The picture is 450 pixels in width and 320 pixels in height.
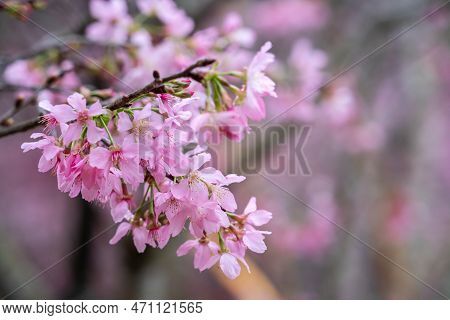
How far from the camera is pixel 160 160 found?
0.82 m

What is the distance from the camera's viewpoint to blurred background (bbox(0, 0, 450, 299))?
269 cm

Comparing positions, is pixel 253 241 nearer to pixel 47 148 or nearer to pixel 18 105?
pixel 47 148

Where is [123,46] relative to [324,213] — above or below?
above

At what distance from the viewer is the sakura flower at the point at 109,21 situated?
169 cm

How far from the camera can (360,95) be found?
3.37m

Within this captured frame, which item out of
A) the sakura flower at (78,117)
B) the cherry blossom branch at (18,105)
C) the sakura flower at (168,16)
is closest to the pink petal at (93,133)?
the sakura flower at (78,117)

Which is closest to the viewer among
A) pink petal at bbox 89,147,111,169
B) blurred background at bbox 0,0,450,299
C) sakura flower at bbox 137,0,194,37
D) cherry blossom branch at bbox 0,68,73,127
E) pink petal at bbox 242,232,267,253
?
pink petal at bbox 89,147,111,169

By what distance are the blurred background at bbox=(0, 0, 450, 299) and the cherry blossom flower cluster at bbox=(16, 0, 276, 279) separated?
1.12 metres

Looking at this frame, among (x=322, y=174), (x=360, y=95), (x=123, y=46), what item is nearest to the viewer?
(x=123, y=46)

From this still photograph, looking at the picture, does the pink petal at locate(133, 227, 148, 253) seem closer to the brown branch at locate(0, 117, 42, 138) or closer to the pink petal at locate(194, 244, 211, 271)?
the pink petal at locate(194, 244, 211, 271)

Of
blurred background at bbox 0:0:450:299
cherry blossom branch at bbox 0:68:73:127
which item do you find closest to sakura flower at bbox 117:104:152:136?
cherry blossom branch at bbox 0:68:73:127

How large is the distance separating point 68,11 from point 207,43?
67cm
